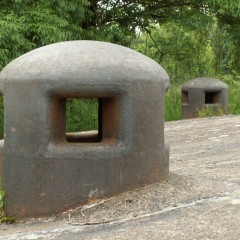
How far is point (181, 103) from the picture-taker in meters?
11.9

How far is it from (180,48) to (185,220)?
13115 millimetres

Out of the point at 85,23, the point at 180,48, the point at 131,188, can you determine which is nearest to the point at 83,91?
the point at 131,188

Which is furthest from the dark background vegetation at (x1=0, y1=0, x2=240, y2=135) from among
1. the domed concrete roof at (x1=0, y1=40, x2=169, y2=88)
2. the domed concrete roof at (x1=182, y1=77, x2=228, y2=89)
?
the domed concrete roof at (x1=0, y1=40, x2=169, y2=88)

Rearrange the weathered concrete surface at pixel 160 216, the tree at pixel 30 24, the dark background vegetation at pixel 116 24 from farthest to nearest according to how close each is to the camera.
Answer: the dark background vegetation at pixel 116 24 → the tree at pixel 30 24 → the weathered concrete surface at pixel 160 216

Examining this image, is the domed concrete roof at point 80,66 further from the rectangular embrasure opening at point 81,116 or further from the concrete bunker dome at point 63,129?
the rectangular embrasure opening at point 81,116

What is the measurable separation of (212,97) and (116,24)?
298 centimetres

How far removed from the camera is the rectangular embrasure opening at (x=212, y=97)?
11.4m

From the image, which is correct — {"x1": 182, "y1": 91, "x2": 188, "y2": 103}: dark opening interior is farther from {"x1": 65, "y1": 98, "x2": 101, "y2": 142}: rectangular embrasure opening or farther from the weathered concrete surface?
the weathered concrete surface

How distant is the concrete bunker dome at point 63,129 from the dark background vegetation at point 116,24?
4103mm

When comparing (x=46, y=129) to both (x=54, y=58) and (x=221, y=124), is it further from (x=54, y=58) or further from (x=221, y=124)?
(x=221, y=124)

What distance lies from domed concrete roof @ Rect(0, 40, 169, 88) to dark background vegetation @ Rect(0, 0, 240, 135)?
3.96m

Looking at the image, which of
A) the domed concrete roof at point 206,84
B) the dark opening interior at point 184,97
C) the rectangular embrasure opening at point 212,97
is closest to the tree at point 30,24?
the domed concrete roof at point 206,84

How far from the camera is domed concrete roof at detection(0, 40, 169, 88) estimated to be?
11.0ft

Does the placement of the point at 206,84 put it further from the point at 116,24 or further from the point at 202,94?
the point at 116,24
